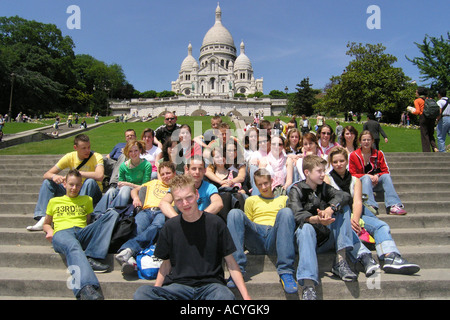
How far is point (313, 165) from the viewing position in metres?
3.22

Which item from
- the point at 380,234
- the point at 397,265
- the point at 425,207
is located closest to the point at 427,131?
the point at 425,207

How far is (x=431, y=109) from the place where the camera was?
293 inches

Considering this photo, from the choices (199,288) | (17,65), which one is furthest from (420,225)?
(17,65)

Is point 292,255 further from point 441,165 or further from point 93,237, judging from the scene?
point 441,165

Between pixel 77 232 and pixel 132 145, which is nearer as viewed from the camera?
pixel 77 232

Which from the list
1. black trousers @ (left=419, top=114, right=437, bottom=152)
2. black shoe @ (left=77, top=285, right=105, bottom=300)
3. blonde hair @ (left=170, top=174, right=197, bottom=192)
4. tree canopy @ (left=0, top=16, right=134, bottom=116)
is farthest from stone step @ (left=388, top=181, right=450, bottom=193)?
tree canopy @ (left=0, top=16, right=134, bottom=116)

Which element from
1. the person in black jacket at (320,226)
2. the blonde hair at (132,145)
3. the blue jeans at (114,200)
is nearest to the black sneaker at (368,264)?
the person in black jacket at (320,226)

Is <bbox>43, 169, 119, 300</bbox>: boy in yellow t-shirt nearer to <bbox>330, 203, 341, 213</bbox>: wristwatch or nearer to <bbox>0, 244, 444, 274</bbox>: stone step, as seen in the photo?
<bbox>0, 244, 444, 274</bbox>: stone step

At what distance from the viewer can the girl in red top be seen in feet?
14.4

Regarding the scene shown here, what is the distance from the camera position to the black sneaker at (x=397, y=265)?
10.1 feet

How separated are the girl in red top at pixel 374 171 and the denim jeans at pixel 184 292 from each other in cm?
292

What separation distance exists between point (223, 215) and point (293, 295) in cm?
121

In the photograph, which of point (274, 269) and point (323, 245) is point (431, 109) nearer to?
point (323, 245)
